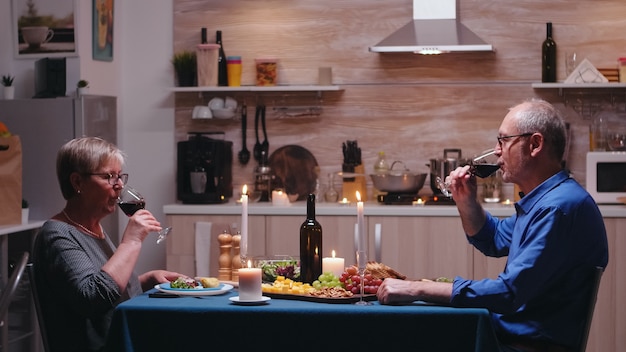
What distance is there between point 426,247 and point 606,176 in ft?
3.60

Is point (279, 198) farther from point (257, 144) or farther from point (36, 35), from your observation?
point (36, 35)

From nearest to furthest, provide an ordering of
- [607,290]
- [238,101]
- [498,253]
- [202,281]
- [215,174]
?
[202,281] < [498,253] < [607,290] < [215,174] < [238,101]

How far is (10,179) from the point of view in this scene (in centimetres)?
472

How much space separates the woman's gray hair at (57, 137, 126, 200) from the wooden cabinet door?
243 centimetres

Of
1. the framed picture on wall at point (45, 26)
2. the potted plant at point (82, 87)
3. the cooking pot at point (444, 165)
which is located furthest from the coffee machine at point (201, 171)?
the cooking pot at point (444, 165)

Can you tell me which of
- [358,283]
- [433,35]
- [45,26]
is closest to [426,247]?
[433,35]

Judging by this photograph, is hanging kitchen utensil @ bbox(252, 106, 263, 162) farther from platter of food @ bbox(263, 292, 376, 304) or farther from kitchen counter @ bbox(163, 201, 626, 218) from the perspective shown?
platter of food @ bbox(263, 292, 376, 304)

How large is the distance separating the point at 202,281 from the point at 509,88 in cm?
325

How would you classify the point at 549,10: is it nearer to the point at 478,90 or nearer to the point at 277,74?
the point at 478,90

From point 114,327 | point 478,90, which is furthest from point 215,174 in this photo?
point 114,327

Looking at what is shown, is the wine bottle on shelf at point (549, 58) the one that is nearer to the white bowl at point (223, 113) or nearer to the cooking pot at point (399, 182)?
the cooking pot at point (399, 182)

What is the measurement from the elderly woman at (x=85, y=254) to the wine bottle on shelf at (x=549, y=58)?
3188 mm

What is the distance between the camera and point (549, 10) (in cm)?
571

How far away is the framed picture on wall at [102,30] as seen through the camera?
5.58 metres
